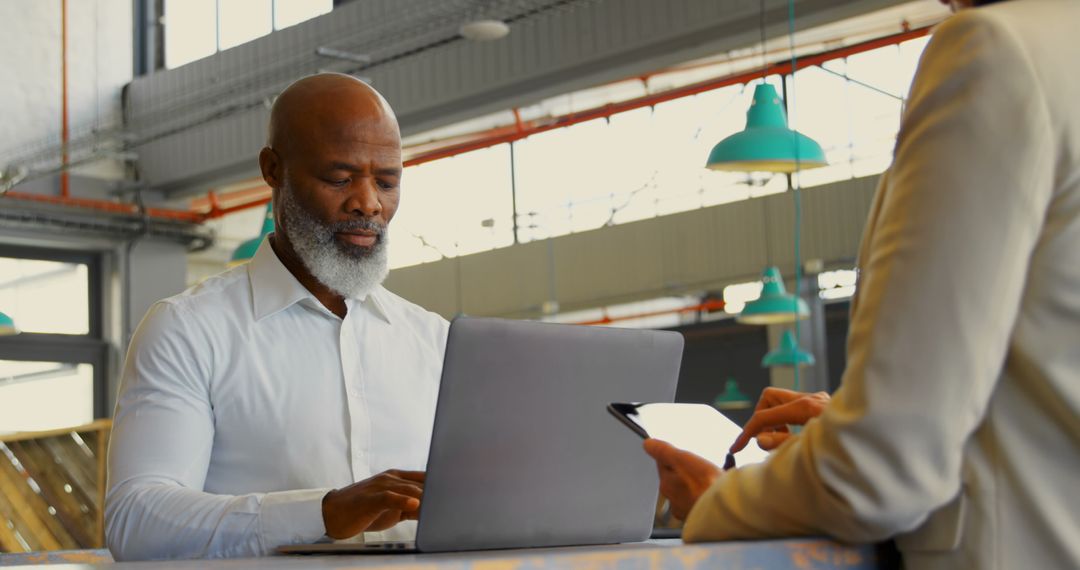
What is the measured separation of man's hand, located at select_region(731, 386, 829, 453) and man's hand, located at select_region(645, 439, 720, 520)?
166 mm

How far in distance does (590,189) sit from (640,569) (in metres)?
10.9

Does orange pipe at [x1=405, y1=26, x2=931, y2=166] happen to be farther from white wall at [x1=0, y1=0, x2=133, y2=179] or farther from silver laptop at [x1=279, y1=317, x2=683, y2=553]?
silver laptop at [x1=279, y1=317, x2=683, y2=553]

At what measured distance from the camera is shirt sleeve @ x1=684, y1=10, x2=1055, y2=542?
922 millimetres

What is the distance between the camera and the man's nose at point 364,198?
2.09 m

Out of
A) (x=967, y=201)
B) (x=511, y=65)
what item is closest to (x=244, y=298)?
(x=967, y=201)

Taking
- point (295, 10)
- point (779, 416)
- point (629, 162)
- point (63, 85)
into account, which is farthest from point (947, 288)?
point (63, 85)

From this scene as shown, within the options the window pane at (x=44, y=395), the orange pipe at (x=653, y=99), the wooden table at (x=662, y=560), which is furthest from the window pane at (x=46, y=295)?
the wooden table at (x=662, y=560)

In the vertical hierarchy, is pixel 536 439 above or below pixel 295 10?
below

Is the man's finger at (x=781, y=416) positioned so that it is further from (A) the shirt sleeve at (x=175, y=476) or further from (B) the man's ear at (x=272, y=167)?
(B) the man's ear at (x=272, y=167)

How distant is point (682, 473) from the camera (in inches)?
46.1

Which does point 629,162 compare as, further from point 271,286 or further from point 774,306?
point 271,286

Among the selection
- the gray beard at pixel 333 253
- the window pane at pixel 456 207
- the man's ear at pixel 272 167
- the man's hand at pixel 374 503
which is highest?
the window pane at pixel 456 207

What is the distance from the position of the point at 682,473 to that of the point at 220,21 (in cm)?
1102

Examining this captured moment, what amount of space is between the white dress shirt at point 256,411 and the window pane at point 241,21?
9131mm
